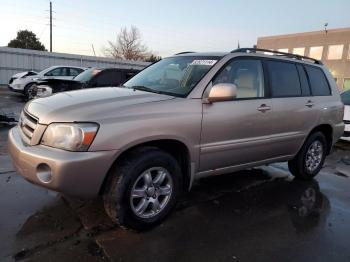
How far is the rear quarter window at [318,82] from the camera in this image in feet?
18.4

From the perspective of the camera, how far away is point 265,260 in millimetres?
3252

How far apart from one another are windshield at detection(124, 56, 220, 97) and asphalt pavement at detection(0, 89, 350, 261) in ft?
4.49

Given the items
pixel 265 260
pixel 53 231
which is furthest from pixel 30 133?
pixel 265 260

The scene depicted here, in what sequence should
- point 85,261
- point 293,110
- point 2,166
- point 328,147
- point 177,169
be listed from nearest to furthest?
point 85,261 < point 177,169 < point 293,110 < point 2,166 < point 328,147

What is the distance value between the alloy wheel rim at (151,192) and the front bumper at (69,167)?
1.28 ft

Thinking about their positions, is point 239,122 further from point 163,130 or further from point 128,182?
point 128,182

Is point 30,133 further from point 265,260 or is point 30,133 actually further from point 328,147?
point 328,147

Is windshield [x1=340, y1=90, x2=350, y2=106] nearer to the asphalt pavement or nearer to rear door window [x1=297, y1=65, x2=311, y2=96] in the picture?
rear door window [x1=297, y1=65, x2=311, y2=96]

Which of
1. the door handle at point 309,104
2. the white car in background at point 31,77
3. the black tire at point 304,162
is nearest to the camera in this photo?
the door handle at point 309,104

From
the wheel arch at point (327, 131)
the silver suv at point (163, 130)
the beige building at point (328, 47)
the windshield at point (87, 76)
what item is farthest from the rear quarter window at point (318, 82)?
the beige building at point (328, 47)

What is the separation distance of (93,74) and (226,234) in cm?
843

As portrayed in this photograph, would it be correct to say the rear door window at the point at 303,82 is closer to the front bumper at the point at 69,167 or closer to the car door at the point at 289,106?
the car door at the point at 289,106

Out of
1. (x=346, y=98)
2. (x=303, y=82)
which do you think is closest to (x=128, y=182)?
(x=303, y=82)

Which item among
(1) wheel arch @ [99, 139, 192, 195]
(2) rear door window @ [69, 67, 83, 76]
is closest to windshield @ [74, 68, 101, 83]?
(2) rear door window @ [69, 67, 83, 76]
